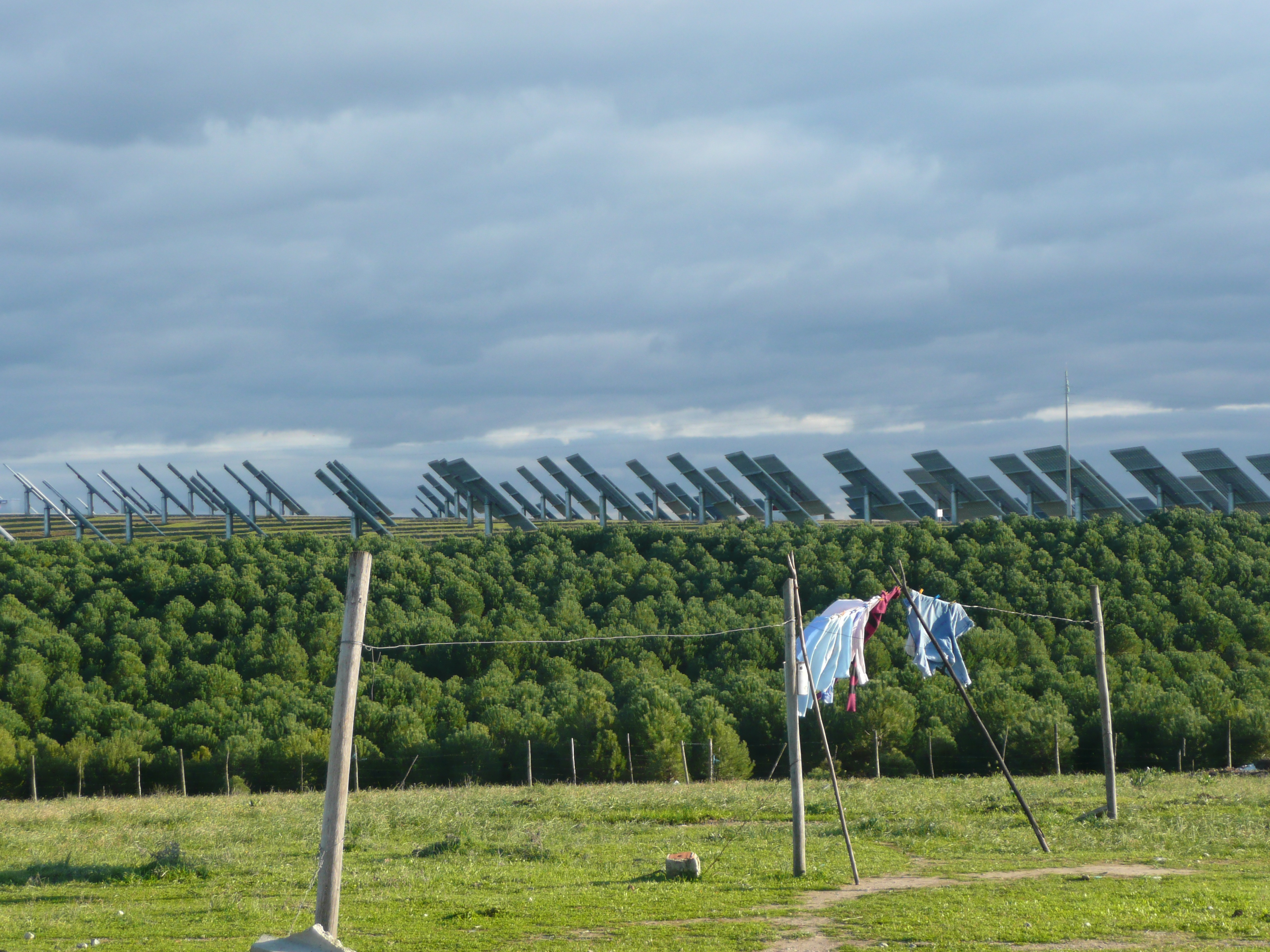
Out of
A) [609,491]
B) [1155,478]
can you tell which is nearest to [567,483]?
[609,491]

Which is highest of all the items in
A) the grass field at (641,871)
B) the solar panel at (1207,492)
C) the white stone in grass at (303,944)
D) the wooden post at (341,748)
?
the solar panel at (1207,492)

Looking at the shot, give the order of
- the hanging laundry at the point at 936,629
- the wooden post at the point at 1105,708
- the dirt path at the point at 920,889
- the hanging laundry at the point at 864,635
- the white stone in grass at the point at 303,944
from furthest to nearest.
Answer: the wooden post at the point at 1105,708, the hanging laundry at the point at 936,629, the hanging laundry at the point at 864,635, the dirt path at the point at 920,889, the white stone in grass at the point at 303,944

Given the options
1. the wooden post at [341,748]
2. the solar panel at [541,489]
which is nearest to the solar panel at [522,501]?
the solar panel at [541,489]

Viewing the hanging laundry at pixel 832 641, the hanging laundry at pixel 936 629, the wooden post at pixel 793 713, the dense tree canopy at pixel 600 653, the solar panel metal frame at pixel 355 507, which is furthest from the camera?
the solar panel metal frame at pixel 355 507

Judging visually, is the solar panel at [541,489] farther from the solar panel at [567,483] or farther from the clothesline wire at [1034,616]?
the clothesline wire at [1034,616]

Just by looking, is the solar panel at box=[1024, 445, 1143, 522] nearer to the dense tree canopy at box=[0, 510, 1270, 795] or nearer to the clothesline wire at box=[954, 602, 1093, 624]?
the dense tree canopy at box=[0, 510, 1270, 795]

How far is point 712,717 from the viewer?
38.1 m

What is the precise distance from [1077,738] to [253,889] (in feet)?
96.2

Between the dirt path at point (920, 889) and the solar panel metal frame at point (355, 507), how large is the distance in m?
42.9

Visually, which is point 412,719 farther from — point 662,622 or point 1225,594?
point 1225,594

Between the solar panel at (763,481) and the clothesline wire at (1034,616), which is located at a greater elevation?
the solar panel at (763,481)

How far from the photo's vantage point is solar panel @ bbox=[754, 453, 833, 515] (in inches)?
2240

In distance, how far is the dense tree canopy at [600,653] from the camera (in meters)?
37.5

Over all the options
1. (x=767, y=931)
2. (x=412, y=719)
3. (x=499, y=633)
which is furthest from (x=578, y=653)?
(x=767, y=931)
